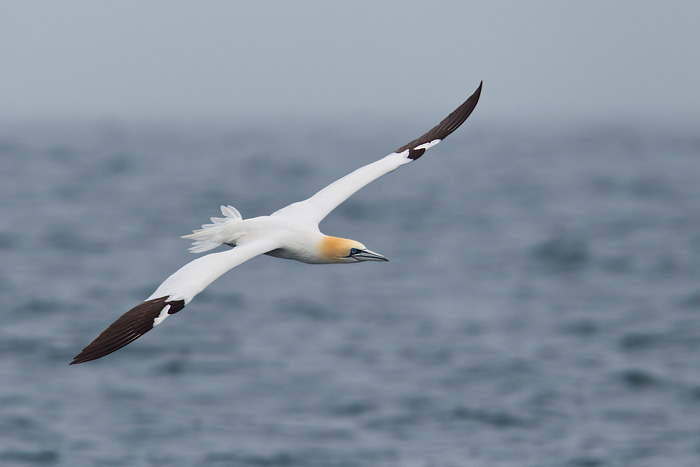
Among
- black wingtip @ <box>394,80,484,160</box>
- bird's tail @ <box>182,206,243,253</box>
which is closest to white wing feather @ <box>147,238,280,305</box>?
bird's tail @ <box>182,206,243,253</box>

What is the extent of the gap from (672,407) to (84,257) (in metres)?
22.1

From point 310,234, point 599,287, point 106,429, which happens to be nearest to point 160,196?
point 599,287

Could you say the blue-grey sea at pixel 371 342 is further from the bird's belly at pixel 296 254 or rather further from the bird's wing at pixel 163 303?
the bird's wing at pixel 163 303

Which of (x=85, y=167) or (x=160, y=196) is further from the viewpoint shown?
(x=85, y=167)

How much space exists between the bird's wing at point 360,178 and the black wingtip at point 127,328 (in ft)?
7.73

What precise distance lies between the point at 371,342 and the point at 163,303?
46.6 ft

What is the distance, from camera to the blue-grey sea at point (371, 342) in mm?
17047

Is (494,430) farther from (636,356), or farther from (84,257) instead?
(84,257)

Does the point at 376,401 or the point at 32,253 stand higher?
the point at 32,253

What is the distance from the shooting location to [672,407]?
19.4 metres

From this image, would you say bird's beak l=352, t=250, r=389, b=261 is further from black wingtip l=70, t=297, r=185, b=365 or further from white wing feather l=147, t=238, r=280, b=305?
black wingtip l=70, t=297, r=185, b=365

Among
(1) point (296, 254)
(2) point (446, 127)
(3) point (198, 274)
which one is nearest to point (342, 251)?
(1) point (296, 254)

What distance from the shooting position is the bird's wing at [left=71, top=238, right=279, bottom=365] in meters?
9.27

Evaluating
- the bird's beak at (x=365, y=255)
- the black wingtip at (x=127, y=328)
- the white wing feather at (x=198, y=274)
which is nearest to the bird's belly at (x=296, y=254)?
the bird's beak at (x=365, y=255)
